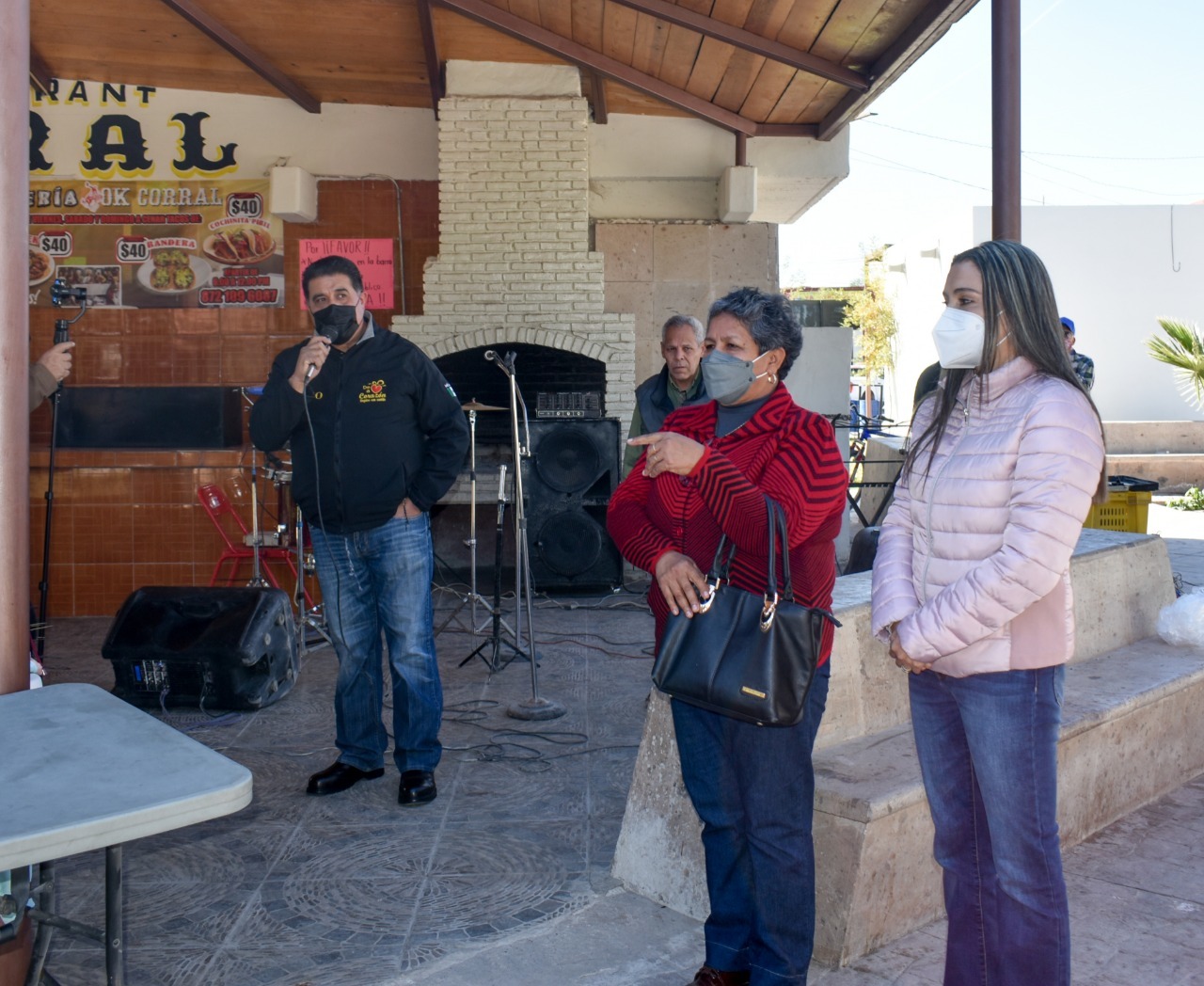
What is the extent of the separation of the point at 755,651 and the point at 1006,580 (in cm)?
48

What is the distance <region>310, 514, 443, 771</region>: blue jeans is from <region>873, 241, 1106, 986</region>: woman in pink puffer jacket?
1.95m

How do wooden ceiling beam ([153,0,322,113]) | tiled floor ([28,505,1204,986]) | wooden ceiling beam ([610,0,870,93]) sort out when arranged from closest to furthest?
tiled floor ([28,505,1204,986]), wooden ceiling beam ([610,0,870,93]), wooden ceiling beam ([153,0,322,113])

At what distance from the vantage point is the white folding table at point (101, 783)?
57.0 inches

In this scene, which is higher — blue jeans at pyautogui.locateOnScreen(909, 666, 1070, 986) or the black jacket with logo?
the black jacket with logo

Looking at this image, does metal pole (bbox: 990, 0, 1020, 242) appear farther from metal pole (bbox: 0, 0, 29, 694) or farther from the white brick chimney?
metal pole (bbox: 0, 0, 29, 694)

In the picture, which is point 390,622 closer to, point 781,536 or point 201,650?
point 201,650

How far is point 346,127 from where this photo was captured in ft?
27.0

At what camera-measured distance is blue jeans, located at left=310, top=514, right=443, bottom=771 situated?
149 inches

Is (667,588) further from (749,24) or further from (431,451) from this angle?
(749,24)

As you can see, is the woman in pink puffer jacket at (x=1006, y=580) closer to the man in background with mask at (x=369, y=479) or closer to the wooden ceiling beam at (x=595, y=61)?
the man in background with mask at (x=369, y=479)

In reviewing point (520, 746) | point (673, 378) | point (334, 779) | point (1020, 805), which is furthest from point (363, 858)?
point (673, 378)

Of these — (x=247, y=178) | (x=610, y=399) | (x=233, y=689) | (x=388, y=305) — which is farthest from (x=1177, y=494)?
(x=233, y=689)

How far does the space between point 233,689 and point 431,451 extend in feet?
6.16

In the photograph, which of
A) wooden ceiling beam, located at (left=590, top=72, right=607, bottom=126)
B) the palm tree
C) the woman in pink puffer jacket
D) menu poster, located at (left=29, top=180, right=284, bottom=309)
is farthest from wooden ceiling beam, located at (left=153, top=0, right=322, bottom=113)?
the palm tree
